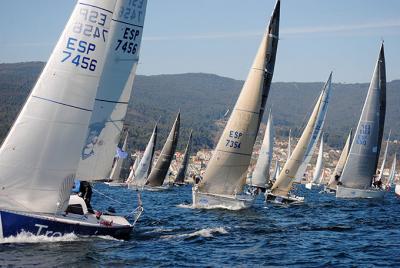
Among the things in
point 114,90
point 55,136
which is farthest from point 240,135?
point 55,136

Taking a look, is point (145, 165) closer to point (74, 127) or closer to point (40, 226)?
point (74, 127)

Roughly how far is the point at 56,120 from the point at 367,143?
3482 centimetres

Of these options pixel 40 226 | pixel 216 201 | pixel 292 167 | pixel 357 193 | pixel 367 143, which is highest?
pixel 367 143

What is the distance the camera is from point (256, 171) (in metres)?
58.5

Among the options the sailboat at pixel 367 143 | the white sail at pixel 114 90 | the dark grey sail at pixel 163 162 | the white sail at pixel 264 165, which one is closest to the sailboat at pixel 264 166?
the white sail at pixel 264 165

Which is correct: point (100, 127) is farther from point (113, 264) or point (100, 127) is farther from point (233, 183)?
point (233, 183)

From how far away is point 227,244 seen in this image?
71.7 feet

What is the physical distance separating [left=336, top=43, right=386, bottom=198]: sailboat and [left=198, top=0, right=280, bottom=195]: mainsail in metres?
16.2

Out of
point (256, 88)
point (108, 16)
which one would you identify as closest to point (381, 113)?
point (256, 88)

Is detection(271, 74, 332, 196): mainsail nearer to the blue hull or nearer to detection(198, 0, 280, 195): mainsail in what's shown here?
→ detection(198, 0, 280, 195): mainsail

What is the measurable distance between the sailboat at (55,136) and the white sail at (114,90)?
2.73m

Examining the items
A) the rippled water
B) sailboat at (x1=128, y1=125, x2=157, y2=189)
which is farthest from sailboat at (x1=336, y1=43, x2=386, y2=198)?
sailboat at (x1=128, y1=125, x2=157, y2=189)

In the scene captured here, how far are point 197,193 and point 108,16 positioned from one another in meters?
16.6

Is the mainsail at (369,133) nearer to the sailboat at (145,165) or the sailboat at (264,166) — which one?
the sailboat at (264,166)
